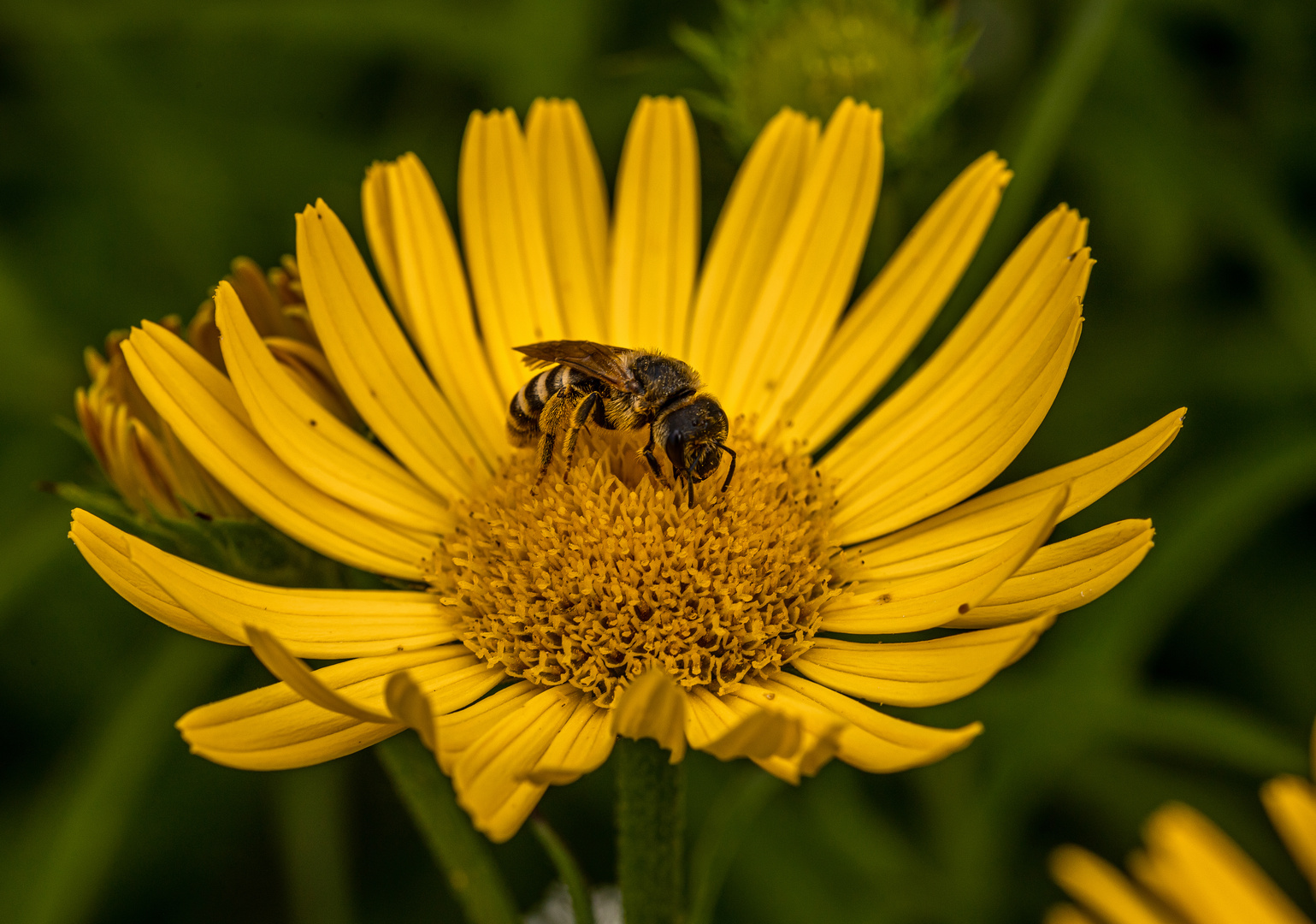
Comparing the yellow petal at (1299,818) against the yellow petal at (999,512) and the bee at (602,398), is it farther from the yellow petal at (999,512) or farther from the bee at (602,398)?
the bee at (602,398)

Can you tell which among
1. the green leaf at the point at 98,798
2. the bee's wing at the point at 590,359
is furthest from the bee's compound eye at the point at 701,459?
the green leaf at the point at 98,798

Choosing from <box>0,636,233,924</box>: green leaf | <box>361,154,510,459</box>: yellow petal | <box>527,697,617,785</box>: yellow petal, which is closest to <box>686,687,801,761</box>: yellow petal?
<box>527,697,617,785</box>: yellow petal

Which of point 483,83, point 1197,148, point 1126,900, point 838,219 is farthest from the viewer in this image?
point 483,83

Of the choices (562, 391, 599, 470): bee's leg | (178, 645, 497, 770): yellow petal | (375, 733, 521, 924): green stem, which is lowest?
(375, 733, 521, 924): green stem

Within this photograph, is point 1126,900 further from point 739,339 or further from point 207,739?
point 739,339

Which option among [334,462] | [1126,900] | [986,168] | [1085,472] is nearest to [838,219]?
[986,168]

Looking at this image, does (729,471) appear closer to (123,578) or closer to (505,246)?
(505,246)

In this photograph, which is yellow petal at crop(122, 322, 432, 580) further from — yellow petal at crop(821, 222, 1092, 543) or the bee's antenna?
yellow petal at crop(821, 222, 1092, 543)
